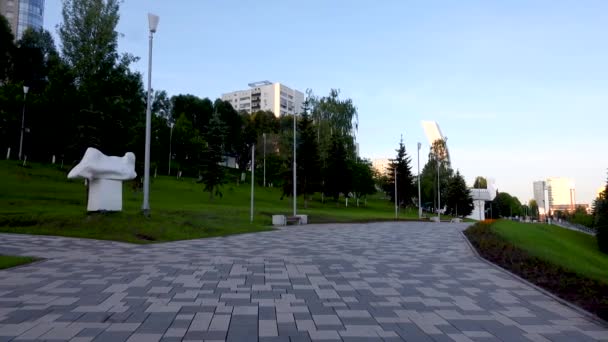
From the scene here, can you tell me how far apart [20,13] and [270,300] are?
4314 inches

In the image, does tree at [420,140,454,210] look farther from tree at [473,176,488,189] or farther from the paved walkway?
the paved walkway

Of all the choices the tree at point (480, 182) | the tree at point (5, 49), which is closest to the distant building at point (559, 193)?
the tree at point (480, 182)

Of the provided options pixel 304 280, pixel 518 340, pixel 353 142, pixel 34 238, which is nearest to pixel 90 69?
pixel 34 238

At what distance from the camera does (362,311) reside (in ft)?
22.6

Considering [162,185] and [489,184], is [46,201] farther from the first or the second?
[489,184]

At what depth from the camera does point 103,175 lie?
18188mm

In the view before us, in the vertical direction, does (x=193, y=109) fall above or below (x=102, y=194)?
above

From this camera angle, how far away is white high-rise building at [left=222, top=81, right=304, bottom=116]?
132 m

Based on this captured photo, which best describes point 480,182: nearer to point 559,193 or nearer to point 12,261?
point 559,193

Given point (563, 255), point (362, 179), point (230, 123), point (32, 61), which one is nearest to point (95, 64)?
point (563, 255)

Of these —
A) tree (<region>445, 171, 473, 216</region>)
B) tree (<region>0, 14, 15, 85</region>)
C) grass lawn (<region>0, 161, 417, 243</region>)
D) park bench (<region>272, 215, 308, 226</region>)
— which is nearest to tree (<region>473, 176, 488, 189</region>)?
tree (<region>445, 171, 473, 216</region>)

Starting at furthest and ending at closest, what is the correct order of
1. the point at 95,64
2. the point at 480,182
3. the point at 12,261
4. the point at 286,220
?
the point at 480,182 → the point at 286,220 → the point at 95,64 → the point at 12,261

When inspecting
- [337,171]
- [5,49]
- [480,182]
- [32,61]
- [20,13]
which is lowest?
[337,171]

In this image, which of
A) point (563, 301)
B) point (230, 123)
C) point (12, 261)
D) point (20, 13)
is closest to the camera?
point (563, 301)
